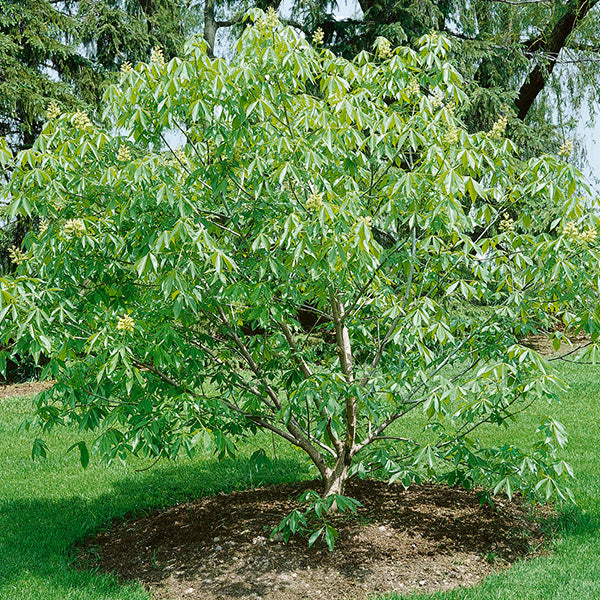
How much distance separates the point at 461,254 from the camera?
331 cm

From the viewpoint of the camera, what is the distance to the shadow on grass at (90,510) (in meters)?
3.57

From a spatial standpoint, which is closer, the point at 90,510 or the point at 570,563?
the point at 570,563

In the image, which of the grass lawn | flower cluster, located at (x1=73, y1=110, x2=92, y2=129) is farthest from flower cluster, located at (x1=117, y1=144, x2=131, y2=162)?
the grass lawn

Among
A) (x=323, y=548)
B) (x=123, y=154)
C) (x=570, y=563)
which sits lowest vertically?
(x=570, y=563)

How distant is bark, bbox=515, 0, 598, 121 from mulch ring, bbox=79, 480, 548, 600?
21.6ft

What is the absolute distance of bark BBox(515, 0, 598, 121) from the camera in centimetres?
837

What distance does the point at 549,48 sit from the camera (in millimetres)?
9852

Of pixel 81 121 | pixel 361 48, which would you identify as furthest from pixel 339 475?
pixel 361 48

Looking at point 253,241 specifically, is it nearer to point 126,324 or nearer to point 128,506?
point 126,324

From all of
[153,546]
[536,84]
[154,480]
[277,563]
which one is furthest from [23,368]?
[536,84]

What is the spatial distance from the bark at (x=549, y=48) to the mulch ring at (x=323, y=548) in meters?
6.59

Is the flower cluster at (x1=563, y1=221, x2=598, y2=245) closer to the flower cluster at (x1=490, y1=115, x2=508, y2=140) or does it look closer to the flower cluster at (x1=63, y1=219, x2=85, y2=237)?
the flower cluster at (x1=490, y1=115, x2=508, y2=140)

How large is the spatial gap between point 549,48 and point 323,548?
899 centimetres

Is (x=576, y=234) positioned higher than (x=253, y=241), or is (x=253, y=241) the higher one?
(x=253, y=241)
